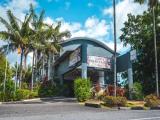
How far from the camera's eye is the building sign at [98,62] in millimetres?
30859

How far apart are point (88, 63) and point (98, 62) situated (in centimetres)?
123

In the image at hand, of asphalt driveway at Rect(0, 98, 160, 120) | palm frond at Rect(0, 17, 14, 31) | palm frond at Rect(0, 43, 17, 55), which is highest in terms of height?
palm frond at Rect(0, 17, 14, 31)

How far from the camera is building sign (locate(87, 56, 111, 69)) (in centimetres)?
3086

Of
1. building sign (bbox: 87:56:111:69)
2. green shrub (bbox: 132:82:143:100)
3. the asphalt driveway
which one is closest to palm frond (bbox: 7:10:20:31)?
building sign (bbox: 87:56:111:69)

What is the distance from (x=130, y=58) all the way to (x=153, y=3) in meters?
6.41

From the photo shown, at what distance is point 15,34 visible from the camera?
39.1 meters

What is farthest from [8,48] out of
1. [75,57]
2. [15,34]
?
[75,57]

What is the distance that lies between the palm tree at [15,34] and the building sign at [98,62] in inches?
460

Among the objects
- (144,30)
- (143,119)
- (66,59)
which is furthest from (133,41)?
(143,119)

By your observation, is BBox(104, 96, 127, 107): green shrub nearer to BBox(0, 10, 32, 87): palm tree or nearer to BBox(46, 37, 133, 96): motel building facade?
BBox(46, 37, 133, 96): motel building facade

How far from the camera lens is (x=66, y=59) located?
3900 centimetres

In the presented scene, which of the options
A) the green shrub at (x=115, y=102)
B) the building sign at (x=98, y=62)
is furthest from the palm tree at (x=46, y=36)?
the green shrub at (x=115, y=102)

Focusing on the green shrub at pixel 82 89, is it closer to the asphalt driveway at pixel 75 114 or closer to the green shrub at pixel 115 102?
the green shrub at pixel 115 102

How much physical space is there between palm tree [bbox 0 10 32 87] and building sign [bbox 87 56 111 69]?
11672 mm
